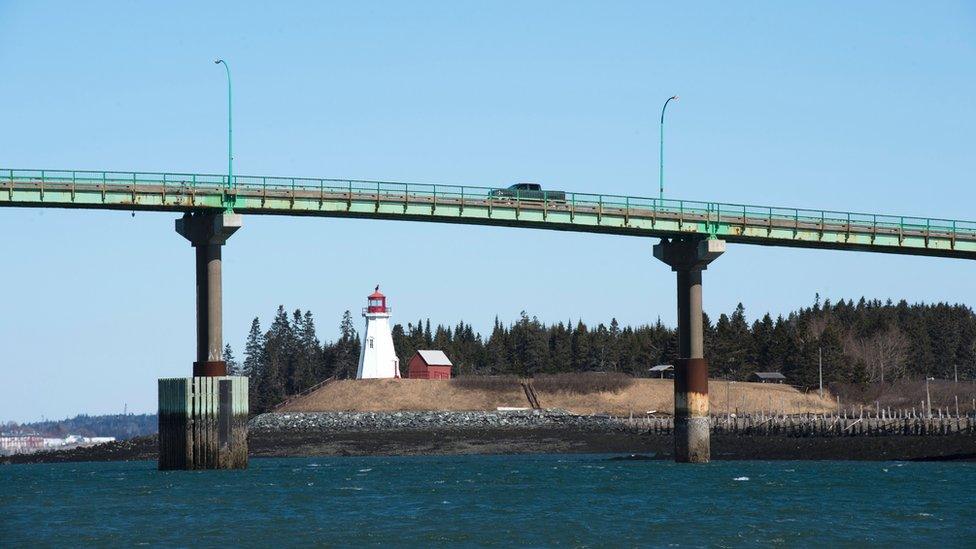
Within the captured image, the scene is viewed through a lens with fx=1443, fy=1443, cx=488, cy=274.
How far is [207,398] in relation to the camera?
242ft

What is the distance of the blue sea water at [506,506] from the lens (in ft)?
160

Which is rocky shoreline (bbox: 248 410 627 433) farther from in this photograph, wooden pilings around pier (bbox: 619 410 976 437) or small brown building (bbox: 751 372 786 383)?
small brown building (bbox: 751 372 786 383)

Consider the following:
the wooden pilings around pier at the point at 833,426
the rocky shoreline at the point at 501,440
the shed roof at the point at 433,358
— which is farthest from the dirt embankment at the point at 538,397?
the wooden pilings around pier at the point at 833,426

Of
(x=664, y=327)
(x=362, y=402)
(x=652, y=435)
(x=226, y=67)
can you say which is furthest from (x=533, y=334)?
(x=226, y=67)

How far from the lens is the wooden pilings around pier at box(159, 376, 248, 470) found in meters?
73.6

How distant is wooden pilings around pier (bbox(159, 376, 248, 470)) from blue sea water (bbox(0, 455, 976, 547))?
3.65 ft

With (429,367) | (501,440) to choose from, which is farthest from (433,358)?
(501,440)

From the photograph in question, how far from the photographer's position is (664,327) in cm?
19662

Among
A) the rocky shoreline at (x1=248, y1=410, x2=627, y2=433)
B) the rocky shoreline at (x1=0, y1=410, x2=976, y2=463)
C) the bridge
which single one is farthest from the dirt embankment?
the bridge

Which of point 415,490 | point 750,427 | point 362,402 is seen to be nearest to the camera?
point 415,490

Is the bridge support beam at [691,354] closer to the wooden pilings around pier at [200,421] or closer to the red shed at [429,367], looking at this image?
the wooden pilings around pier at [200,421]

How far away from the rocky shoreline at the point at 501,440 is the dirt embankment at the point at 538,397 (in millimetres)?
4479

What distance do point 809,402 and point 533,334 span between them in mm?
50677

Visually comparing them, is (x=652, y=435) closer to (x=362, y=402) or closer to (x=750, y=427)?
(x=750, y=427)
